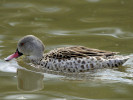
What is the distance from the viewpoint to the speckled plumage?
1031 centimetres

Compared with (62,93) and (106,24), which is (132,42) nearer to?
(106,24)

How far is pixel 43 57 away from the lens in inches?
433

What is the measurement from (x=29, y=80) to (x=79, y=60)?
1441mm

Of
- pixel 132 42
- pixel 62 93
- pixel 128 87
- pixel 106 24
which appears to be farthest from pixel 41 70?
pixel 106 24

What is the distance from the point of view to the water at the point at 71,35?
882 cm

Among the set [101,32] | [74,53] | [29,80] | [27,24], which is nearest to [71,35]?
[101,32]

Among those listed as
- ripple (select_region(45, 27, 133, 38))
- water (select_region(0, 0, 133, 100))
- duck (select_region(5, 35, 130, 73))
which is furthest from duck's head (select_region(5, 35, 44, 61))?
ripple (select_region(45, 27, 133, 38))

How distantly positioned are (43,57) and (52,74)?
964mm

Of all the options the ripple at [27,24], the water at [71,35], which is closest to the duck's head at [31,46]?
the water at [71,35]

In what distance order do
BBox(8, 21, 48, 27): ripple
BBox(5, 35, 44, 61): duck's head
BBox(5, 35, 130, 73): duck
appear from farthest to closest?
BBox(8, 21, 48, 27): ripple → BBox(5, 35, 44, 61): duck's head → BBox(5, 35, 130, 73): duck

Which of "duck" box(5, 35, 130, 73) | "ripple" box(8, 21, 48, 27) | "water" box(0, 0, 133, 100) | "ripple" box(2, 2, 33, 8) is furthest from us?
"ripple" box(2, 2, 33, 8)

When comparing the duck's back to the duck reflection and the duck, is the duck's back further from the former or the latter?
the duck reflection

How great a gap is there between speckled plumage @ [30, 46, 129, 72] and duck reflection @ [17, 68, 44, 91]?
470 millimetres

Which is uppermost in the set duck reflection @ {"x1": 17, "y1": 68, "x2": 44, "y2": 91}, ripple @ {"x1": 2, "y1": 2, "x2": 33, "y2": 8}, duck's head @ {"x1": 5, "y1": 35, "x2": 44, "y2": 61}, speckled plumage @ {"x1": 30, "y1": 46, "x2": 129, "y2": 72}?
ripple @ {"x1": 2, "y1": 2, "x2": 33, "y2": 8}
